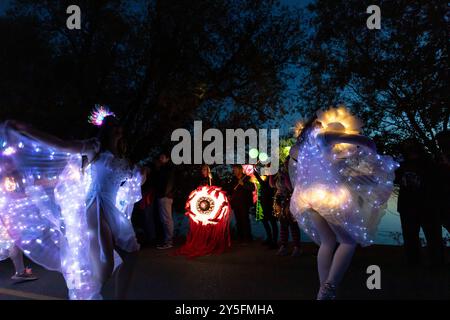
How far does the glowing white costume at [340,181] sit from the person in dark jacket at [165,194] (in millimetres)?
4553

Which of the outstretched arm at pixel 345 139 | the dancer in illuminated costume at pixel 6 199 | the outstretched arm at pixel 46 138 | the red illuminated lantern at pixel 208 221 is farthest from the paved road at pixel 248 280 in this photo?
the outstretched arm at pixel 46 138

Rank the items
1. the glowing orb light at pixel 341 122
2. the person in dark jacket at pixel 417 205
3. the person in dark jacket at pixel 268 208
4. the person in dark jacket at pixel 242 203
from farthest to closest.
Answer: the person in dark jacket at pixel 242 203, the person in dark jacket at pixel 268 208, the person in dark jacket at pixel 417 205, the glowing orb light at pixel 341 122

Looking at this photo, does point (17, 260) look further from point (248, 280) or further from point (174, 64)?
point (174, 64)

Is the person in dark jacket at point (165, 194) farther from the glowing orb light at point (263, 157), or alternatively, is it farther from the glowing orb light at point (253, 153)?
the glowing orb light at point (253, 153)

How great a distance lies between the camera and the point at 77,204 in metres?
4.85

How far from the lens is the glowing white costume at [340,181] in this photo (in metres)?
4.99

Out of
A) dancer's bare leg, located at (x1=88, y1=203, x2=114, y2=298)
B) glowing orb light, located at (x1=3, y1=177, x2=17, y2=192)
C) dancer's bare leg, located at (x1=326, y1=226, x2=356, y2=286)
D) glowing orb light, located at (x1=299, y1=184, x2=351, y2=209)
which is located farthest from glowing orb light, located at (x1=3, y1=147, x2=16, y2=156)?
dancer's bare leg, located at (x1=326, y1=226, x2=356, y2=286)

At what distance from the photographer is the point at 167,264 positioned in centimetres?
777

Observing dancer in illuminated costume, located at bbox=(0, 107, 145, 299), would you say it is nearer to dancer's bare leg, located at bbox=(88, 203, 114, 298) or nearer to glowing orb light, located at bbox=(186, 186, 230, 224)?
dancer's bare leg, located at bbox=(88, 203, 114, 298)

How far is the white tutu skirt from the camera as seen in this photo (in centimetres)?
499

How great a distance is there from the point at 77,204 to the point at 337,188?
2.58m

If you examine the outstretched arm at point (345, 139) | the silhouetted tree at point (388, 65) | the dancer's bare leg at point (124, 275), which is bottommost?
the dancer's bare leg at point (124, 275)

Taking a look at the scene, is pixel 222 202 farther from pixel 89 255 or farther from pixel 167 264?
pixel 89 255

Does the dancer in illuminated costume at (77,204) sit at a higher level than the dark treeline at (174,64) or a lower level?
lower
